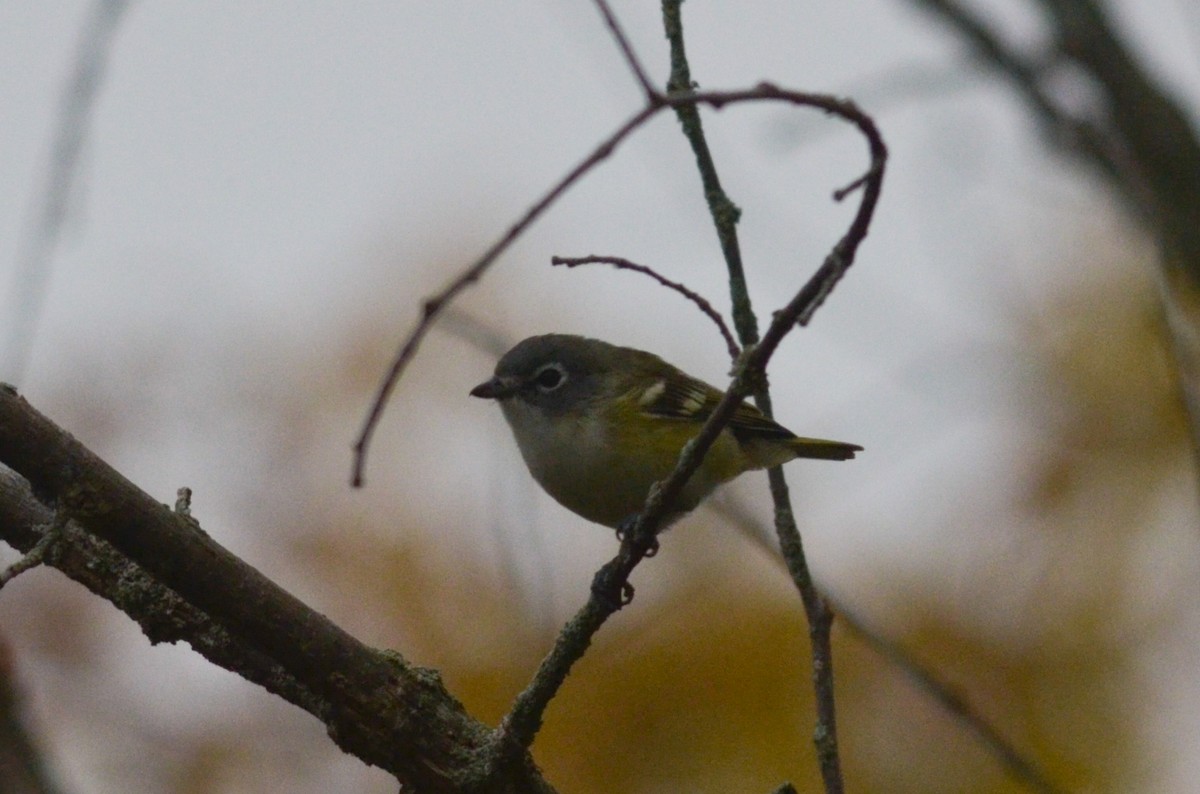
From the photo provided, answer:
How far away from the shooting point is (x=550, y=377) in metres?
4.98

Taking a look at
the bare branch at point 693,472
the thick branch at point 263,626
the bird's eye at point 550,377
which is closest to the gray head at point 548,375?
the bird's eye at point 550,377

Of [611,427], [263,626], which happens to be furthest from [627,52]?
[611,427]

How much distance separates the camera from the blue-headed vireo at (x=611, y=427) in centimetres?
446

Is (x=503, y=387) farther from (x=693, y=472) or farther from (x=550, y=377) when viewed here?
(x=693, y=472)

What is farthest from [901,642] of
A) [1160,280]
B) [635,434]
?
[1160,280]

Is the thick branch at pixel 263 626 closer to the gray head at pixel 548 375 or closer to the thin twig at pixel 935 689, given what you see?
the thin twig at pixel 935 689

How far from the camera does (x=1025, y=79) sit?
4.59 m

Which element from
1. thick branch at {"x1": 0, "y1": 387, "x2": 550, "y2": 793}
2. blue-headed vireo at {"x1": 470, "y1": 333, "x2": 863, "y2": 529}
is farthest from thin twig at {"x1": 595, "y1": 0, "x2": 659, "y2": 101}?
blue-headed vireo at {"x1": 470, "y1": 333, "x2": 863, "y2": 529}

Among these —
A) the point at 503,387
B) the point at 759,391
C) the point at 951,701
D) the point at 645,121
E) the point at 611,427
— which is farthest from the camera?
the point at 503,387

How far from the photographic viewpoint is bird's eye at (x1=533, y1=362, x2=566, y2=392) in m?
4.93

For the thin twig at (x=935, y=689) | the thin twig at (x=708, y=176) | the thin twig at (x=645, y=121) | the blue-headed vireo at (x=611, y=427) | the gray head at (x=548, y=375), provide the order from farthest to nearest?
the gray head at (x=548, y=375), the blue-headed vireo at (x=611, y=427), the thin twig at (x=708, y=176), the thin twig at (x=935, y=689), the thin twig at (x=645, y=121)

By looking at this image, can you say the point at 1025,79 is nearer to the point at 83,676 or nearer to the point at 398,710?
the point at 398,710

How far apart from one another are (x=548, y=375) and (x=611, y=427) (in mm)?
463

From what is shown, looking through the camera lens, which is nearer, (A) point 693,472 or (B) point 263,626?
(B) point 263,626
